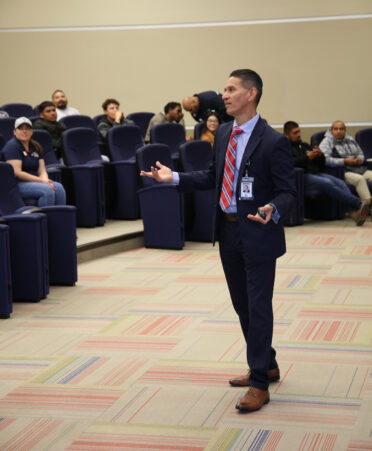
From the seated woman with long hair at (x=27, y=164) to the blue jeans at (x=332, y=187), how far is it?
9.68 feet

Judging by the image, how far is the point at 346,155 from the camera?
8.22m

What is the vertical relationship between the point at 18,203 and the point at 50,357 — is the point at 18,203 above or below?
above

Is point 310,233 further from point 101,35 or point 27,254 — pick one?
point 101,35

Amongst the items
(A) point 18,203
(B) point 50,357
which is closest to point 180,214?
(A) point 18,203

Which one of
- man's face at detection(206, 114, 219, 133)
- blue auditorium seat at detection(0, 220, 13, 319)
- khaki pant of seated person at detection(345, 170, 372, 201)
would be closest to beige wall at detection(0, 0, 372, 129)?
khaki pant of seated person at detection(345, 170, 372, 201)

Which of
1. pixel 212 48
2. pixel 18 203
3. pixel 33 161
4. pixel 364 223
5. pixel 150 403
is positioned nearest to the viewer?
pixel 150 403

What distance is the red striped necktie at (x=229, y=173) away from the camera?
2932mm

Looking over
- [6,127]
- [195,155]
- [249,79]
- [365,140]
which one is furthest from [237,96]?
[365,140]

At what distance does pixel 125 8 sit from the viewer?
9922mm

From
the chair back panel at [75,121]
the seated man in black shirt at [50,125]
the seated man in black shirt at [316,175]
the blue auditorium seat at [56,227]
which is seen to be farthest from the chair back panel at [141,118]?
the blue auditorium seat at [56,227]

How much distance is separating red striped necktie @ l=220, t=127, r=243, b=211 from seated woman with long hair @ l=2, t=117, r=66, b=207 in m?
3.19

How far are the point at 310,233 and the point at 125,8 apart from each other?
4.21m

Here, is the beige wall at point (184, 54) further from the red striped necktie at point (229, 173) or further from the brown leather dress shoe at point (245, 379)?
the red striped necktie at point (229, 173)

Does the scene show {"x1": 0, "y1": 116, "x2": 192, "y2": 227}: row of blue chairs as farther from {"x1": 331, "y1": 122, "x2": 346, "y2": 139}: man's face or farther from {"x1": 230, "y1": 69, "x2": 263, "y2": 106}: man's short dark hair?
{"x1": 230, "y1": 69, "x2": 263, "y2": 106}: man's short dark hair
